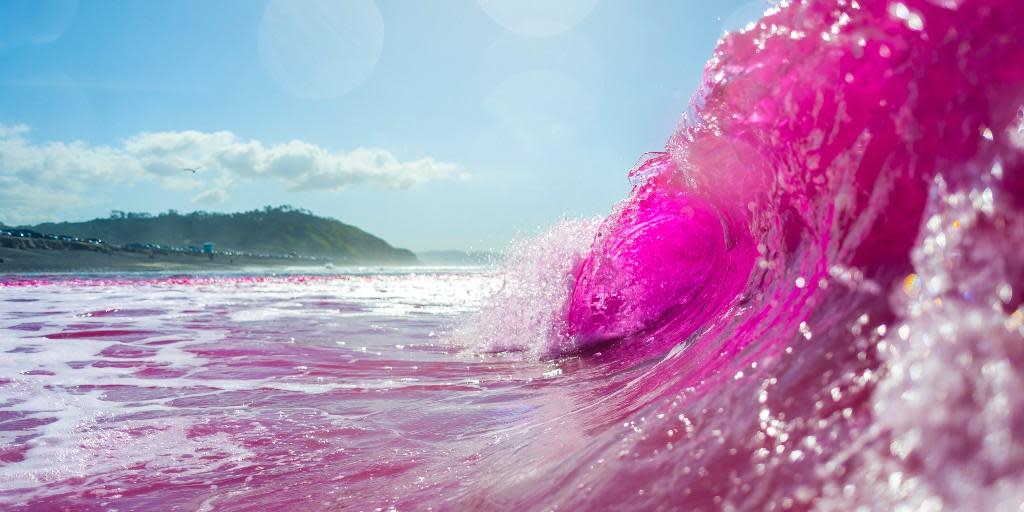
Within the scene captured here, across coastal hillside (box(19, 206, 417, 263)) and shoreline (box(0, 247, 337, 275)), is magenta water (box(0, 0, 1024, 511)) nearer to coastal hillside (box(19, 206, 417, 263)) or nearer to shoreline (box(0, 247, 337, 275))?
shoreline (box(0, 247, 337, 275))

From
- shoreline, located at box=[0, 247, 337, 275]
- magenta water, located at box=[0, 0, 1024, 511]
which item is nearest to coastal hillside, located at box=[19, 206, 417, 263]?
shoreline, located at box=[0, 247, 337, 275]

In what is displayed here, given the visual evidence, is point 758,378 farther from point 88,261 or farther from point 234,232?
point 234,232

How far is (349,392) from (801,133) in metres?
3.05

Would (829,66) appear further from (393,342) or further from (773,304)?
(393,342)

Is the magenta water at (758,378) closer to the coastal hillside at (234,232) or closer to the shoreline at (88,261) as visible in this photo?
the shoreline at (88,261)

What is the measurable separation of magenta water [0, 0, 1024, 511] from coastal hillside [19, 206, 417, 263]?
426ft

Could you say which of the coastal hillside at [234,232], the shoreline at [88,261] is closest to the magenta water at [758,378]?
the shoreline at [88,261]

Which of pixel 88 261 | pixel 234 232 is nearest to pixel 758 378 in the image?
pixel 88 261

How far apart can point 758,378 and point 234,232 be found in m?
152

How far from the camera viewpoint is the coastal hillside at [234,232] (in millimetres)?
129000

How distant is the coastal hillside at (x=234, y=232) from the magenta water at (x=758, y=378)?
129961mm

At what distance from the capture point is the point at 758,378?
163cm

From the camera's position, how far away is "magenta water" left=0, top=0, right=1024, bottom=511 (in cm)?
101

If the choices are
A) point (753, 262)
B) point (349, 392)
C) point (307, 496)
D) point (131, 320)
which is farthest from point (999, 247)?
point (131, 320)
